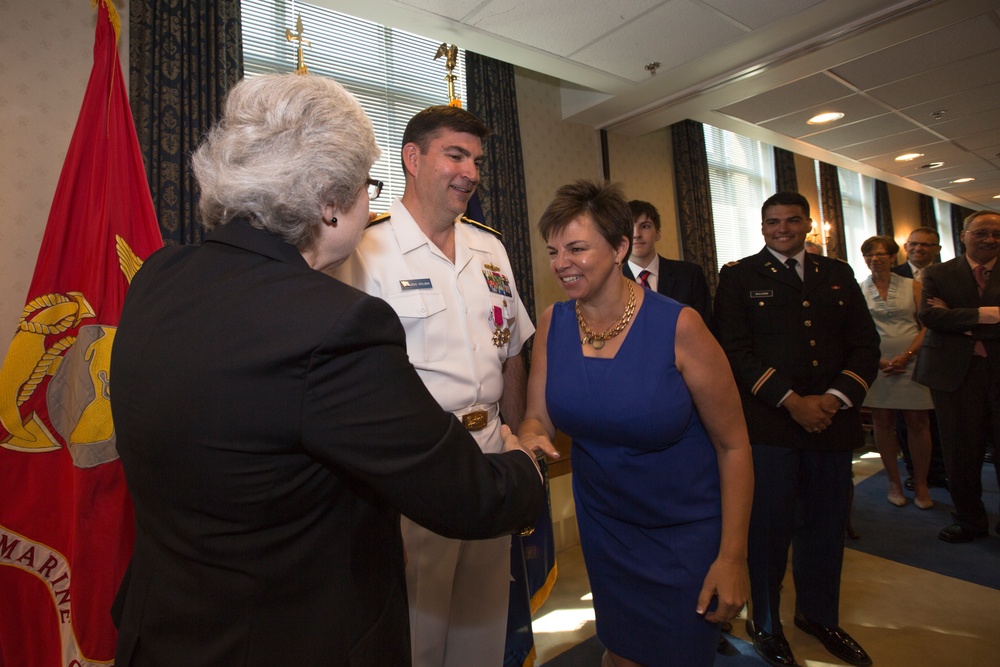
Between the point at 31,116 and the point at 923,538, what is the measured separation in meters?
4.99

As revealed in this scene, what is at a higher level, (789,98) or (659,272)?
(789,98)

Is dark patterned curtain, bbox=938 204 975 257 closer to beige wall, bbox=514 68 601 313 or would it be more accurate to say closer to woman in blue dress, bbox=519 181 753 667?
beige wall, bbox=514 68 601 313

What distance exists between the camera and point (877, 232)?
Answer: 8969mm

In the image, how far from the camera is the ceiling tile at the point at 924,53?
3504 millimetres

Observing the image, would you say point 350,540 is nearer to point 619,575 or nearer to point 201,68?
point 619,575

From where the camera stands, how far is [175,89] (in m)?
2.52

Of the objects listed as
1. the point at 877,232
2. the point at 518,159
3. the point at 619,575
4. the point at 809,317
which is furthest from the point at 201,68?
the point at 877,232

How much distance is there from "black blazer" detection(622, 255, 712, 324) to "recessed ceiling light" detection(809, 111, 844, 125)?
2.78 metres

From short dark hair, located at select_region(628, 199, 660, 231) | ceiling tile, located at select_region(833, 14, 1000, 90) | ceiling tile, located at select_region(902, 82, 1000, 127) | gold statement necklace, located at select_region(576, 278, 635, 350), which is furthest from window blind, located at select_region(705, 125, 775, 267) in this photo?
gold statement necklace, located at select_region(576, 278, 635, 350)

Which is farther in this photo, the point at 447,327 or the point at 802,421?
the point at 802,421

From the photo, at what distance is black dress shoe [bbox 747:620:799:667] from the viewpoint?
221 cm

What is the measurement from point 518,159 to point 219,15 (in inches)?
77.0

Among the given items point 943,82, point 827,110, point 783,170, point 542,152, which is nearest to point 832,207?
point 783,170

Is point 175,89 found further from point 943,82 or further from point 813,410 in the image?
point 943,82
